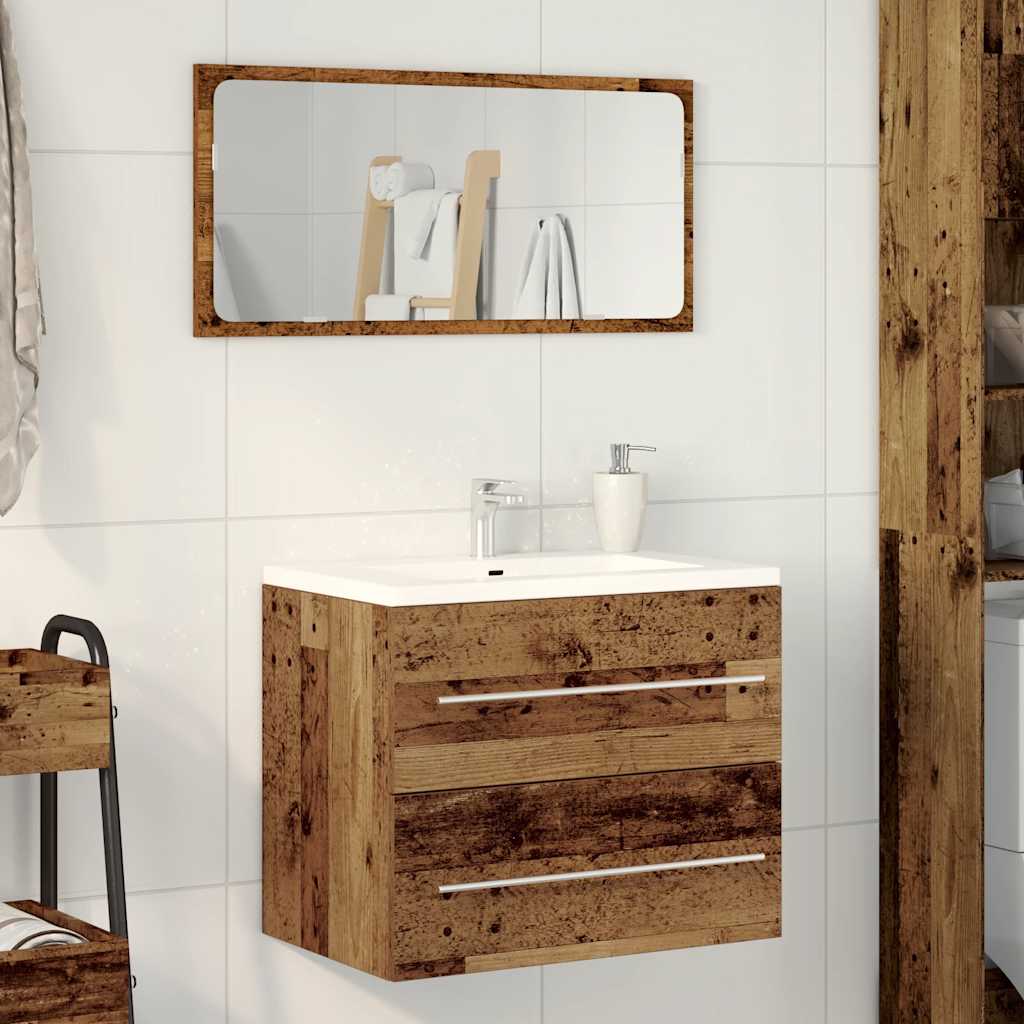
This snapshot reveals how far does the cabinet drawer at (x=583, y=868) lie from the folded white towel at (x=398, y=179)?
966 mm

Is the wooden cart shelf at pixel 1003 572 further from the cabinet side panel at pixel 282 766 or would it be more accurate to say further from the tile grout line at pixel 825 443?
the cabinet side panel at pixel 282 766

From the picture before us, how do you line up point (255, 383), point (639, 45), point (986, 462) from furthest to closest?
1. point (986, 462)
2. point (639, 45)
3. point (255, 383)

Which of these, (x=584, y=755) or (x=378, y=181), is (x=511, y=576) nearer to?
(x=584, y=755)

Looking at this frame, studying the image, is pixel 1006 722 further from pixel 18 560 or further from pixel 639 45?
pixel 18 560

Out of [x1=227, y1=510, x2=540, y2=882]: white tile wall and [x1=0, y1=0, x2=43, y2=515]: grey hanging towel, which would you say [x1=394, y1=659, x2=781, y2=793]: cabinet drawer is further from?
[x1=0, y1=0, x2=43, y2=515]: grey hanging towel

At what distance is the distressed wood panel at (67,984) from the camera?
6.51 ft

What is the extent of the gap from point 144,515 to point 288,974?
785 mm

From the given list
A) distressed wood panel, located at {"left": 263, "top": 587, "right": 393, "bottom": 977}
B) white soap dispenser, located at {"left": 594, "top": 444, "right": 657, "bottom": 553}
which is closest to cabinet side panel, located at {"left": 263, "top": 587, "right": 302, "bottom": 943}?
distressed wood panel, located at {"left": 263, "top": 587, "right": 393, "bottom": 977}

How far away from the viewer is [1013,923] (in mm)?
2766

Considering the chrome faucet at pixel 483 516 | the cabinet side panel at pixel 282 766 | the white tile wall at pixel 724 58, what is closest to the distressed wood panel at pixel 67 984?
the cabinet side panel at pixel 282 766

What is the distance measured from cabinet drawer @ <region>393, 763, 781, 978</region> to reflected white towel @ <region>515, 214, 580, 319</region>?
82 centimetres

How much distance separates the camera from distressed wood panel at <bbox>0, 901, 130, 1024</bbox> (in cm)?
199

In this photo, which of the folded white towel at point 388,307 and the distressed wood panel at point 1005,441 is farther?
the distressed wood panel at point 1005,441

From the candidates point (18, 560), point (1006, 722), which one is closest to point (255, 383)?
point (18, 560)
